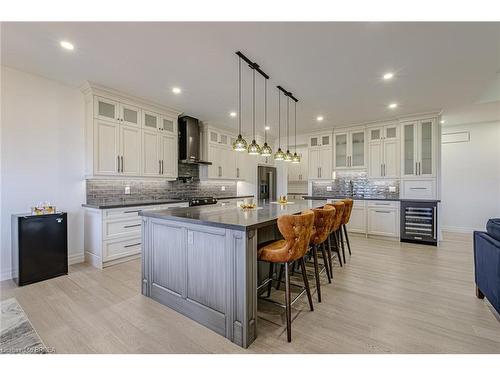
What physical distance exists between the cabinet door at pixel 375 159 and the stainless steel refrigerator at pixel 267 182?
2978 mm

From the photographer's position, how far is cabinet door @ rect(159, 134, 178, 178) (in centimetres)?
465

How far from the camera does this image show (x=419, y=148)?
5016mm

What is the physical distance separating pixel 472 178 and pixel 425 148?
1.98m

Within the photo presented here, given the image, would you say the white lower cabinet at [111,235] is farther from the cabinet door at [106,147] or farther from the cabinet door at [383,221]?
the cabinet door at [383,221]

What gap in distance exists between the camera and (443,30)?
7.29 feet

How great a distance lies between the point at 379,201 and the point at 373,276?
2.62 metres

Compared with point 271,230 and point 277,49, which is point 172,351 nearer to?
point 271,230

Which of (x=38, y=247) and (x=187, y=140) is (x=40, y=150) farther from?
(x=187, y=140)

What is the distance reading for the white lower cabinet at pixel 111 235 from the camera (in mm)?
3422

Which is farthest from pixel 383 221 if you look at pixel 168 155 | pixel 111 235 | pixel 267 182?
pixel 111 235

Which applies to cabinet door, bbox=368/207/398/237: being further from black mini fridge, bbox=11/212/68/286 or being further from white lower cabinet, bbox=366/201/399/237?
black mini fridge, bbox=11/212/68/286

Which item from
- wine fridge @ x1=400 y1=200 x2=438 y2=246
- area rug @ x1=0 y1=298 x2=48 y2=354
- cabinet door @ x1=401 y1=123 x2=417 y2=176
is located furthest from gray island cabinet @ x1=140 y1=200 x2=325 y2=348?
cabinet door @ x1=401 y1=123 x2=417 y2=176

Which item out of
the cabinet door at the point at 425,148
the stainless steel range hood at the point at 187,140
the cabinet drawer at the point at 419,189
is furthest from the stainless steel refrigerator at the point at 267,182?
the cabinet door at the point at 425,148

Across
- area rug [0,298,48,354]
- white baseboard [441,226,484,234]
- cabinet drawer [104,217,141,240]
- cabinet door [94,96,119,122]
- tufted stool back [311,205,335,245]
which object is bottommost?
area rug [0,298,48,354]
